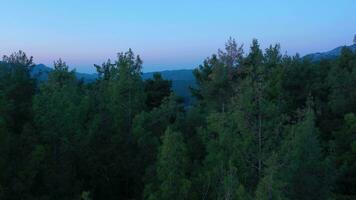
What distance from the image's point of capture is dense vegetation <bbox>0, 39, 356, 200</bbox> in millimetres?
17719

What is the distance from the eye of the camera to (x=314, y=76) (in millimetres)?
40156

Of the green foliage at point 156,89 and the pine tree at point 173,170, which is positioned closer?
the pine tree at point 173,170

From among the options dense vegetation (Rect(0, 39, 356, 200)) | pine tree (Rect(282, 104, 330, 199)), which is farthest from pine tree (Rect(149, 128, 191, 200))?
pine tree (Rect(282, 104, 330, 199))

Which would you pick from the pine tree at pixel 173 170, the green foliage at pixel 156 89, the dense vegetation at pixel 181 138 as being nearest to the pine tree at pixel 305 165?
the dense vegetation at pixel 181 138

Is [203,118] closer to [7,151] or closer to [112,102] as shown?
[112,102]

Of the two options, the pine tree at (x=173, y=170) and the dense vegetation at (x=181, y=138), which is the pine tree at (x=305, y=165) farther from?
the pine tree at (x=173, y=170)

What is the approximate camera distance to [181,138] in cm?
1894

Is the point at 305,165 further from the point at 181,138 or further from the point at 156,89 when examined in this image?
the point at 156,89

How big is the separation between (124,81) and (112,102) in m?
2.08

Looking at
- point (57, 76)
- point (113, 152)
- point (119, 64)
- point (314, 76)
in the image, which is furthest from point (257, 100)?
point (314, 76)

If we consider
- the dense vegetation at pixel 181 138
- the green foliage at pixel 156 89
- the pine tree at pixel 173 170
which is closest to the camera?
the dense vegetation at pixel 181 138

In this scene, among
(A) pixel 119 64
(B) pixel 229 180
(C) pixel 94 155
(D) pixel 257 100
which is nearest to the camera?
(B) pixel 229 180

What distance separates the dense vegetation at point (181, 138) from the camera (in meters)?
17.7

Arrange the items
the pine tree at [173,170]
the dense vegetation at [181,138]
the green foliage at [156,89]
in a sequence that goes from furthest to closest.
A: the green foliage at [156,89] → the pine tree at [173,170] → the dense vegetation at [181,138]
